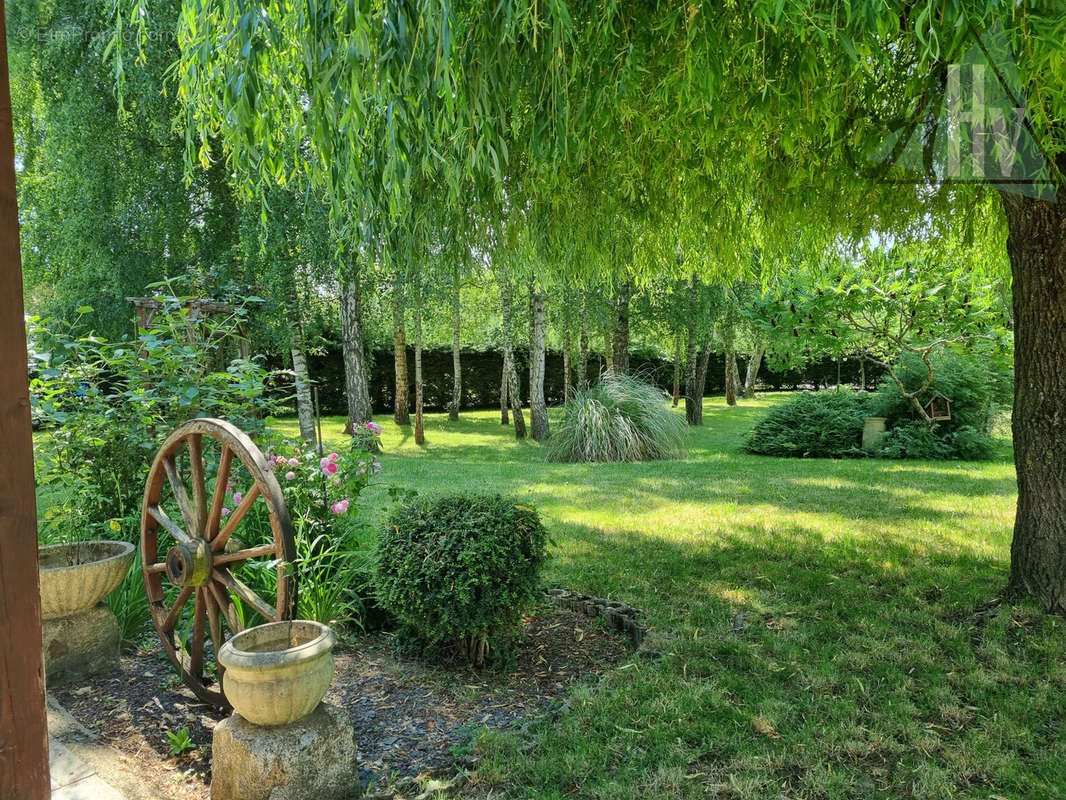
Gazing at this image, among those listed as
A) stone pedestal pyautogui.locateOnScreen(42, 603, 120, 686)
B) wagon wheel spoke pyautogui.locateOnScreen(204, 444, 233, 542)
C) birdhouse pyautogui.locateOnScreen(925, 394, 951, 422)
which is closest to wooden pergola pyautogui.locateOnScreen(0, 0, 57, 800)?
wagon wheel spoke pyautogui.locateOnScreen(204, 444, 233, 542)

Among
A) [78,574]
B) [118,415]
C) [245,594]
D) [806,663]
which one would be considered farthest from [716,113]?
[118,415]

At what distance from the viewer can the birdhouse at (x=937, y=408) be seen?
33.5 feet

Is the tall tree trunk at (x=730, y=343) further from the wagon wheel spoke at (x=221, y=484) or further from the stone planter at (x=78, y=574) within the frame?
the stone planter at (x=78, y=574)

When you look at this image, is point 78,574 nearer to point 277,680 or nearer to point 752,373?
point 277,680

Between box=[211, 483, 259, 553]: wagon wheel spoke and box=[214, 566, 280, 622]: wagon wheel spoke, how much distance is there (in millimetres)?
109

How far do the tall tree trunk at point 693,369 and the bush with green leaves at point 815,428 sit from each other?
5.92 feet

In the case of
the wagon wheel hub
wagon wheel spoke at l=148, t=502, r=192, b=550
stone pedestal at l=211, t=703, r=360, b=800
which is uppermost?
wagon wheel spoke at l=148, t=502, r=192, b=550

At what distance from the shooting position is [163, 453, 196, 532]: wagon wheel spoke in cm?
314

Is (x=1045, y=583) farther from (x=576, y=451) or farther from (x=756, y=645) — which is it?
(x=576, y=451)

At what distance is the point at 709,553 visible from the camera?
17.6ft

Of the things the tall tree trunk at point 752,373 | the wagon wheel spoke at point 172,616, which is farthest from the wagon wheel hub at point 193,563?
the tall tree trunk at point 752,373

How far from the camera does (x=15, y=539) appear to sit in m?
1.20

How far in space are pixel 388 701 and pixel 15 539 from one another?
7.18 feet
